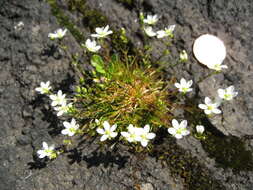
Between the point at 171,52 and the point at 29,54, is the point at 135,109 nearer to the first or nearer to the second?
the point at 171,52

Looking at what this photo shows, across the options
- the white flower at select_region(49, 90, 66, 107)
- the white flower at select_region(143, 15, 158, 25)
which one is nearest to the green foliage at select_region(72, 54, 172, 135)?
the white flower at select_region(49, 90, 66, 107)

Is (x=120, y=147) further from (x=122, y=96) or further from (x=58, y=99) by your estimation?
(x=58, y=99)

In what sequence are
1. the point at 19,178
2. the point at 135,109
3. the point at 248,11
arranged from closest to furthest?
1. the point at 19,178
2. the point at 135,109
3. the point at 248,11

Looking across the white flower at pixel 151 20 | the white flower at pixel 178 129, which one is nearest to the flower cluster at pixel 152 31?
the white flower at pixel 151 20

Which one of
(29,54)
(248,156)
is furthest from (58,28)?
(248,156)

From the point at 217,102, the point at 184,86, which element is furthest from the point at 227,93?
the point at 184,86

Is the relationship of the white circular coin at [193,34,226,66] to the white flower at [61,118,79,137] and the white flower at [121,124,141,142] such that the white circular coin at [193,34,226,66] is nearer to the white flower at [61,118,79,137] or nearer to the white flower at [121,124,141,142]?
the white flower at [121,124,141,142]
